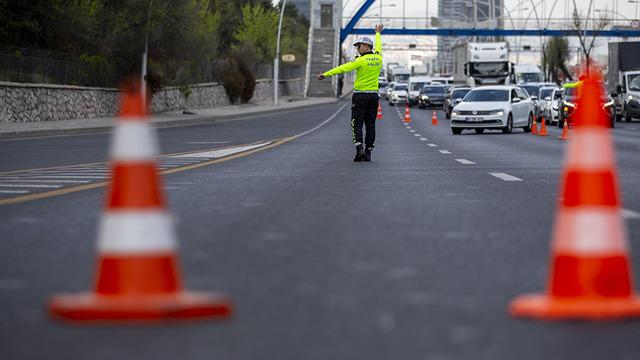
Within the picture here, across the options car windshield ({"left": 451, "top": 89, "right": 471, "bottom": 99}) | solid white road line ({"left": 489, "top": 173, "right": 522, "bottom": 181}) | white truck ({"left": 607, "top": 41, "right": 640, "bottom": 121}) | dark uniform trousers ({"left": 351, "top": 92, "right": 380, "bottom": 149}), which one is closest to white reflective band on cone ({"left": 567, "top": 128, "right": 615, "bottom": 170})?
solid white road line ({"left": 489, "top": 173, "right": 522, "bottom": 181})

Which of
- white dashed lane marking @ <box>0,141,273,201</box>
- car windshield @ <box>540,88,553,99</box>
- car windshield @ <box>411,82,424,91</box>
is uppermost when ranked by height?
car windshield @ <box>411,82,424,91</box>

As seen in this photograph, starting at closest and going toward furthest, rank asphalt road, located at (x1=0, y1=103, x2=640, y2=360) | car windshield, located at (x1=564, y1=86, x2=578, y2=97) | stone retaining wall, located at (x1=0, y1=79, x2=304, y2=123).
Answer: asphalt road, located at (x1=0, y1=103, x2=640, y2=360)
stone retaining wall, located at (x1=0, y1=79, x2=304, y2=123)
car windshield, located at (x1=564, y1=86, x2=578, y2=97)

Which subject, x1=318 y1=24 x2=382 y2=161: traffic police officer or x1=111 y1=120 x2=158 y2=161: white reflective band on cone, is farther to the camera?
x1=318 y1=24 x2=382 y2=161: traffic police officer

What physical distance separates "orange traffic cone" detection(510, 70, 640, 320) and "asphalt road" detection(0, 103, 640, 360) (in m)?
0.09

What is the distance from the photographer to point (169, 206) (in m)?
11.6

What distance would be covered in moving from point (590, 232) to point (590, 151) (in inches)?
18.0

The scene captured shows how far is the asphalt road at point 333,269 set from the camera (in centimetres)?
518

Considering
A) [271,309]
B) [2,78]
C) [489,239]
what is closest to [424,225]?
[489,239]

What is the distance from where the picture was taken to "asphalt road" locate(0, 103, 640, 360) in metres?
5.18

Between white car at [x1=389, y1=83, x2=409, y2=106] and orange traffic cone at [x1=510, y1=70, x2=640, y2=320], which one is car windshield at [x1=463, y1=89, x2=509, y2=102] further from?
white car at [x1=389, y1=83, x2=409, y2=106]

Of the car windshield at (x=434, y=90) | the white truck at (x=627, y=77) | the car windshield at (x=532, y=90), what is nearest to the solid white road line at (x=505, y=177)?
the white truck at (x=627, y=77)

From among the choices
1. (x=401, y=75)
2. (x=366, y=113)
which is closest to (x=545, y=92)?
(x=366, y=113)

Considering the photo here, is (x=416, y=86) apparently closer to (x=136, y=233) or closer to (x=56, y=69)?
(x=56, y=69)

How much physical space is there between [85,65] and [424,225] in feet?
137
